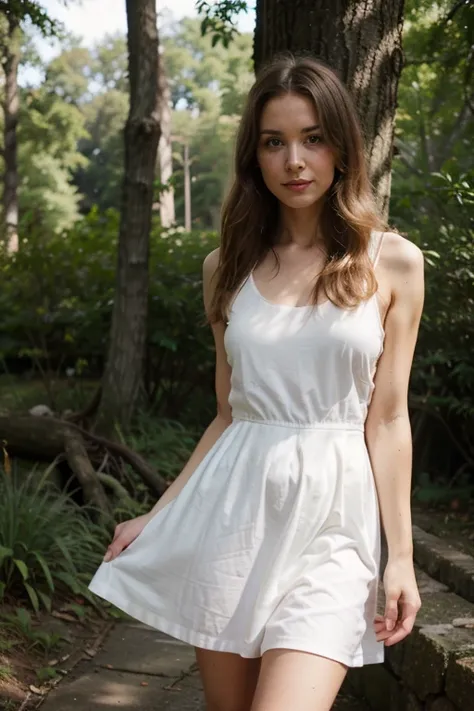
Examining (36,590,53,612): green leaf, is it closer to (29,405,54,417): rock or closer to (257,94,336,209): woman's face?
(257,94,336,209): woman's face

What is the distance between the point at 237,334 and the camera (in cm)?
228

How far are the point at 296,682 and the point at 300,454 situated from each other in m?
0.53

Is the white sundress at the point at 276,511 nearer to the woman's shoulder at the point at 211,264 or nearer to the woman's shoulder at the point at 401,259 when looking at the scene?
the woman's shoulder at the point at 401,259

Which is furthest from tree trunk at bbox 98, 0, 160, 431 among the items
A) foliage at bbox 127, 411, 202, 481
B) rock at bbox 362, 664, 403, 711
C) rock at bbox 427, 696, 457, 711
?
rock at bbox 427, 696, 457, 711

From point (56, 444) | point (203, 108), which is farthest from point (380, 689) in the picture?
point (203, 108)

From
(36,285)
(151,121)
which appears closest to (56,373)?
(36,285)

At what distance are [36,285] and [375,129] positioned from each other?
188 inches

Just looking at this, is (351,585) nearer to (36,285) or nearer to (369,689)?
(369,689)

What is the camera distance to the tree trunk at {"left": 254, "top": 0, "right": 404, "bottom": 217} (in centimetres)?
322

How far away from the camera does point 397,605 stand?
2.06 m

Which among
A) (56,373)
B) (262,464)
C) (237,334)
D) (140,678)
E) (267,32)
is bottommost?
(140,678)

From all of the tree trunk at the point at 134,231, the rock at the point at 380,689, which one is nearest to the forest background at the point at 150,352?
the tree trunk at the point at 134,231

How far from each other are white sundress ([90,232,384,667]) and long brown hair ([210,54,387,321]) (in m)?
0.06

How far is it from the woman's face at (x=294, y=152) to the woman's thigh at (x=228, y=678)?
1131 millimetres
